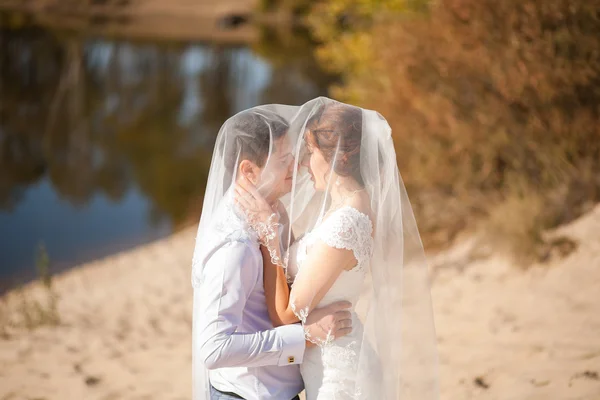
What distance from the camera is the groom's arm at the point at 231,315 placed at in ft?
7.57

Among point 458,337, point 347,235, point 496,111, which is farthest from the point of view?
point 496,111

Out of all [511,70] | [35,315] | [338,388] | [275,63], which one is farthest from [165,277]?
[275,63]

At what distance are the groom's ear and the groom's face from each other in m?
0.02

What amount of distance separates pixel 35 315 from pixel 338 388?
5686 mm

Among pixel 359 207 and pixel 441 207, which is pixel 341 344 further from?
pixel 441 207

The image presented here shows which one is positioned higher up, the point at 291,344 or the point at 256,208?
the point at 256,208

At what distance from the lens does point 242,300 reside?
234 cm

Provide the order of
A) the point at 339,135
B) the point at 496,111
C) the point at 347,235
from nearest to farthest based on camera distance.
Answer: the point at 347,235
the point at 339,135
the point at 496,111

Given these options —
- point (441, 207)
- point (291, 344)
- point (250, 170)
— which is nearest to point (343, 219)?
point (250, 170)

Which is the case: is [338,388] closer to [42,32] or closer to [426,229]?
[426,229]

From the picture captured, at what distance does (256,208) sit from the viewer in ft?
7.99

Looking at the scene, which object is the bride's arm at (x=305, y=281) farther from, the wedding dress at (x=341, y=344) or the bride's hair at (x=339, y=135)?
the bride's hair at (x=339, y=135)

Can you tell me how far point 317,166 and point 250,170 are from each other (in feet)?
0.88

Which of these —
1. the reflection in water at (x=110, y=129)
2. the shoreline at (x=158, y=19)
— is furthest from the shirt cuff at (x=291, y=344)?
the shoreline at (x=158, y=19)
